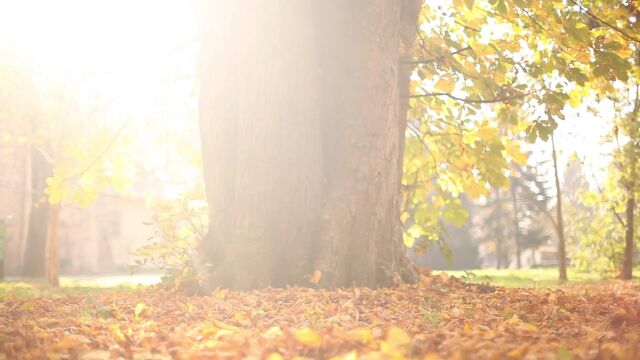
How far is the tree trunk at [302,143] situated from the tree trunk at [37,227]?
14.0m

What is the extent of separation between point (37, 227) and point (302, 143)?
15.5 meters

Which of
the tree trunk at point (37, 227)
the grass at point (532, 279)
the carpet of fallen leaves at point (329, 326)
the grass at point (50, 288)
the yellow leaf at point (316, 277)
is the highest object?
the tree trunk at point (37, 227)

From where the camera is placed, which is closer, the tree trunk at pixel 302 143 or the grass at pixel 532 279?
the tree trunk at pixel 302 143

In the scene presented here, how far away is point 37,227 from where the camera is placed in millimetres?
18984

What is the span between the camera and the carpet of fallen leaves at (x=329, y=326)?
111 inches

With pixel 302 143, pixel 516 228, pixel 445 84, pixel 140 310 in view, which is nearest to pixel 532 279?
pixel 445 84

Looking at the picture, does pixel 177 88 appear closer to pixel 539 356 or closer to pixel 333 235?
pixel 333 235

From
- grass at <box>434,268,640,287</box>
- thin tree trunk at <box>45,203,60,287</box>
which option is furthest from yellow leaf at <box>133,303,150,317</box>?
thin tree trunk at <box>45,203,60,287</box>

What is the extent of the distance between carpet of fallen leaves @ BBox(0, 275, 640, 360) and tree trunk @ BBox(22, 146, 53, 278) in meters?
13.8

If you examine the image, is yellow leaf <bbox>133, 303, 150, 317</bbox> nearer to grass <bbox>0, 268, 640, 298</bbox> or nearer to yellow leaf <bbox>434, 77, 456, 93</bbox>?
grass <bbox>0, 268, 640, 298</bbox>

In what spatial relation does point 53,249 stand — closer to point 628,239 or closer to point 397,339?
point 628,239

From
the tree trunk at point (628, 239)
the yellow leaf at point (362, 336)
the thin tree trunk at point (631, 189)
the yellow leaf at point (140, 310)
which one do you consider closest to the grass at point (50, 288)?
the yellow leaf at point (140, 310)

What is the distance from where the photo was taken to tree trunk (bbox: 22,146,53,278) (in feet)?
61.4

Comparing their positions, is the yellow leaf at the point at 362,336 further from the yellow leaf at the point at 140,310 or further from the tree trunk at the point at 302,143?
the tree trunk at the point at 302,143
